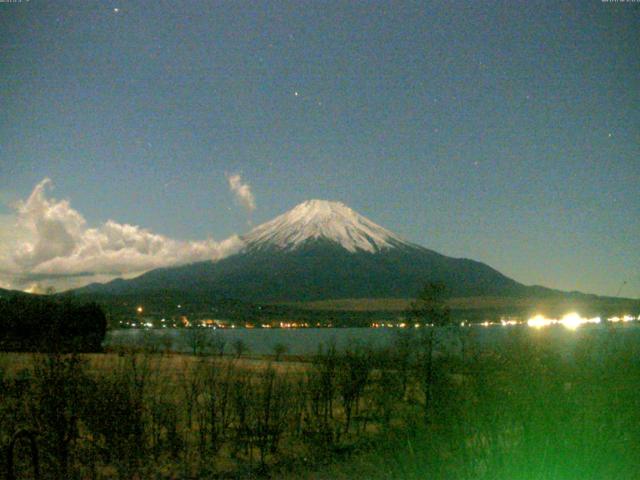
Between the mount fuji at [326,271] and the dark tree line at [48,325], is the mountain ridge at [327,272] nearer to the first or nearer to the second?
the mount fuji at [326,271]

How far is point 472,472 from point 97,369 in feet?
20.7

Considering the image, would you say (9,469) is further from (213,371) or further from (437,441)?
(213,371)

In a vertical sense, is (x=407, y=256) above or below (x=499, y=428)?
above

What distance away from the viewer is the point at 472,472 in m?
4.01

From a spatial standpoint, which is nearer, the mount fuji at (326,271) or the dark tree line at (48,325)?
the dark tree line at (48,325)

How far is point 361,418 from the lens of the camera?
12492 mm

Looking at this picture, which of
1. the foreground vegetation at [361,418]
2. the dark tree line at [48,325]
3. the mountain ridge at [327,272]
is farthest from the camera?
the mountain ridge at [327,272]

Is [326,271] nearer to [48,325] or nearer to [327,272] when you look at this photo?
[327,272]

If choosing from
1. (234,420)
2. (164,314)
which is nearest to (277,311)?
(164,314)

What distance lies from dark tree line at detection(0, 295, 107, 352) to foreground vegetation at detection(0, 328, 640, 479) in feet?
0.86

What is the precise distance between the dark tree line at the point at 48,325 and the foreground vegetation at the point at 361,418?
0.86ft

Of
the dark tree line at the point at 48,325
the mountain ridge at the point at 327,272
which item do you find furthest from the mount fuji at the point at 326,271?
the dark tree line at the point at 48,325

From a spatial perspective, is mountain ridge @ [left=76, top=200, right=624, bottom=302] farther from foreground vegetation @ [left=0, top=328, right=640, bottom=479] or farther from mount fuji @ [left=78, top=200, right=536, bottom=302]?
foreground vegetation @ [left=0, top=328, right=640, bottom=479]

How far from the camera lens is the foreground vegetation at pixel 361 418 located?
4.09m
